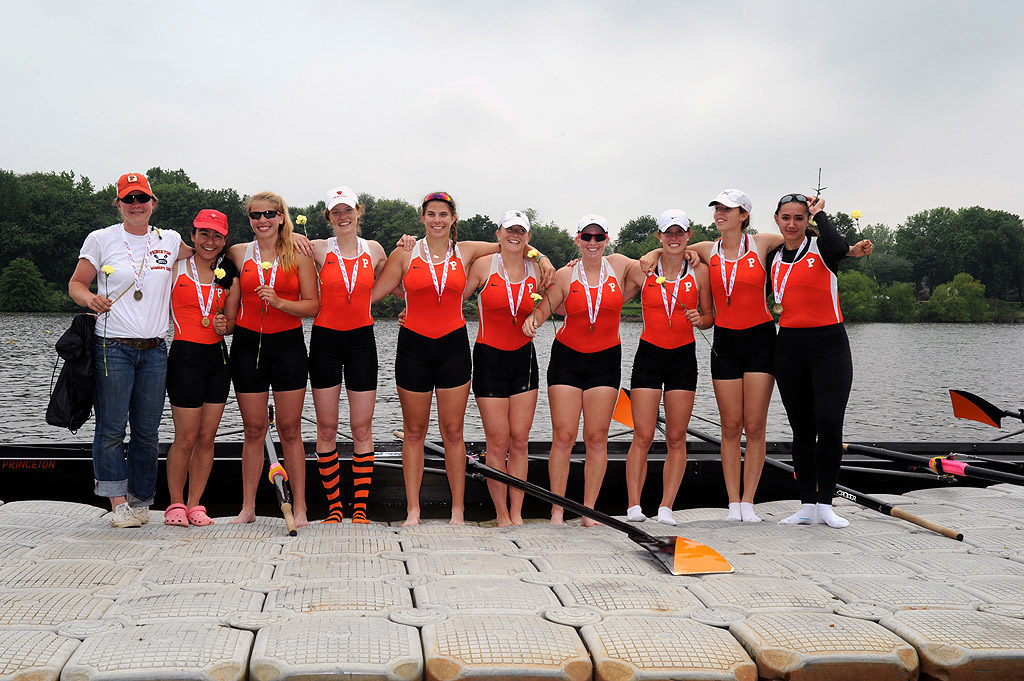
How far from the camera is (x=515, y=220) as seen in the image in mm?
5188

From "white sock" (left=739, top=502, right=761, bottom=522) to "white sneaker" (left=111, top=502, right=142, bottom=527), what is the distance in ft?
13.1

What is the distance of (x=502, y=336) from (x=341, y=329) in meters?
1.07

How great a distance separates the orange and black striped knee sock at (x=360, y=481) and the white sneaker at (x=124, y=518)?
4.39ft

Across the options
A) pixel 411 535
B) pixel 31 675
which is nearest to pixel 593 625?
pixel 411 535

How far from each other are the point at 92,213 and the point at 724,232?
7358 centimetres

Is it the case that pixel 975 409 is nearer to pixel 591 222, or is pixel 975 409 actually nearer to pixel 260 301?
pixel 591 222

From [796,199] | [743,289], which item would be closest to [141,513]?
[743,289]

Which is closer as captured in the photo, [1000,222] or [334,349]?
[334,349]

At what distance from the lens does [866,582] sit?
12.7 feet

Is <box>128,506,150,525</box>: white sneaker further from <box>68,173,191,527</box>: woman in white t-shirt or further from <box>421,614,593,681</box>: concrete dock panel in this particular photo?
<box>421,614,593,681</box>: concrete dock panel

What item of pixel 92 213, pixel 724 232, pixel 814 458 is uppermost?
pixel 92 213

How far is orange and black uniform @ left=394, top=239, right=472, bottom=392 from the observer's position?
5.10 meters

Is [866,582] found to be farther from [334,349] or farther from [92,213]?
[92,213]

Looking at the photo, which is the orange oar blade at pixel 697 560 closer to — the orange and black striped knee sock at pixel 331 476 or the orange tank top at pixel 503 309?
the orange tank top at pixel 503 309
